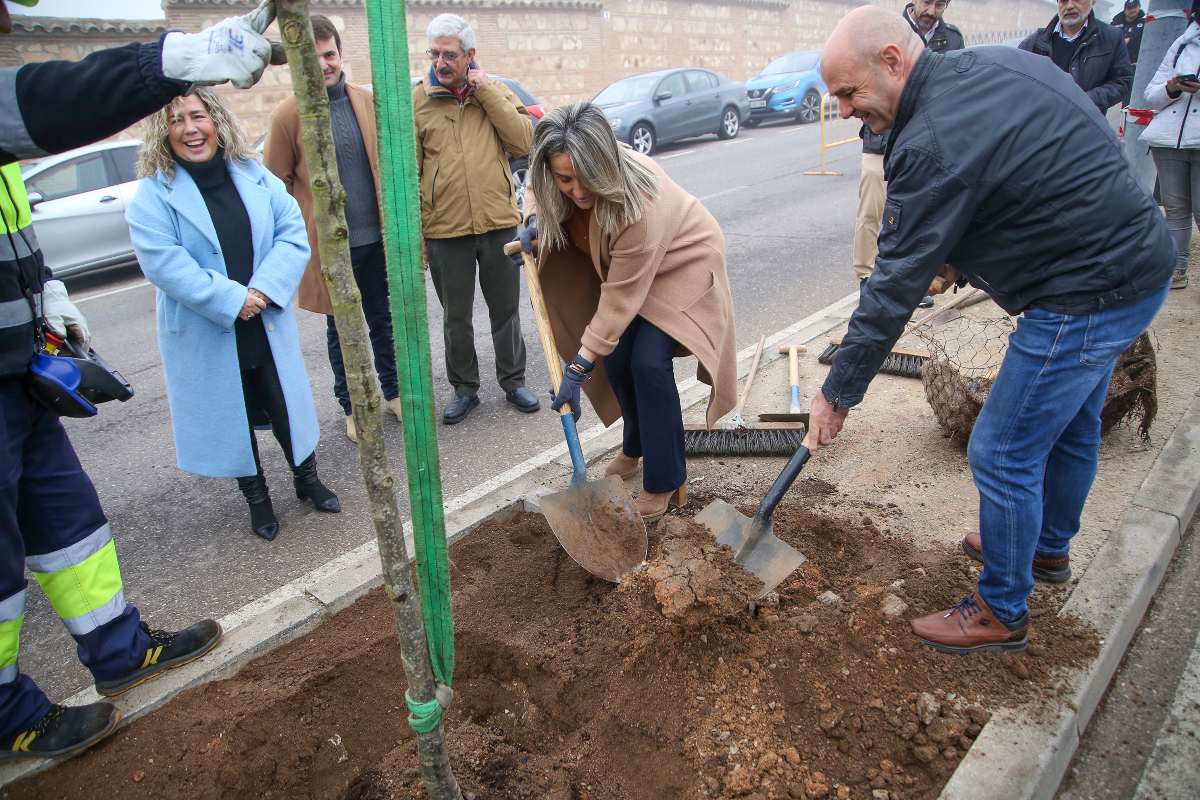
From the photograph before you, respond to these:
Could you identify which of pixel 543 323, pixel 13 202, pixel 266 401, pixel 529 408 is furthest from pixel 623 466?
pixel 13 202

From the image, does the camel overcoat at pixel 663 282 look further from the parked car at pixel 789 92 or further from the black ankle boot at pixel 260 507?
the parked car at pixel 789 92

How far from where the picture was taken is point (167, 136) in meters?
3.14

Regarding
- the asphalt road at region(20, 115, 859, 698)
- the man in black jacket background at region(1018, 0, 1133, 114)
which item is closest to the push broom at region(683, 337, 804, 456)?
the asphalt road at region(20, 115, 859, 698)

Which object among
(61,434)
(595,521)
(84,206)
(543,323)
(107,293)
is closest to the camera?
(61,434)

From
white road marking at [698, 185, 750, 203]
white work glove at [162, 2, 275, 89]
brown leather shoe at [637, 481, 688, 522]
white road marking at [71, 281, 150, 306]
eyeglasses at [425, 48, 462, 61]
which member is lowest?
white road marking at [71, 281, 150, 306]

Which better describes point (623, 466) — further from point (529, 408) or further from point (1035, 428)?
point (1035, 428)

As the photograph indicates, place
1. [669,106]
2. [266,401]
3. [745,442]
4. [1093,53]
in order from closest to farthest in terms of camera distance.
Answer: [266,401], [745,442], [1093,53], [669,106]

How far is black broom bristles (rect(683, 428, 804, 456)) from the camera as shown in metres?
3.96

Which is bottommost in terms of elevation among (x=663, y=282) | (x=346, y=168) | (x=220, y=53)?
(x=663, y=282)

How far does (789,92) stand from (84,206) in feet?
47.6

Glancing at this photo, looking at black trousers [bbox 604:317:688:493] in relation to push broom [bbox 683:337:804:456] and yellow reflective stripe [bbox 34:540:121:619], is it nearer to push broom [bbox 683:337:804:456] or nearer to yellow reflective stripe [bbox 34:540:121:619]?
push broom [bbox 683:337:804:456]

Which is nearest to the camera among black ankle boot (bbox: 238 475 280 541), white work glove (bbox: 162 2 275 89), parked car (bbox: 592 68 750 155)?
white work glove (bbox: 162 2 275 89)

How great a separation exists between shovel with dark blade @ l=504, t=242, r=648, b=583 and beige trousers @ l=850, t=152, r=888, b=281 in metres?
2.82

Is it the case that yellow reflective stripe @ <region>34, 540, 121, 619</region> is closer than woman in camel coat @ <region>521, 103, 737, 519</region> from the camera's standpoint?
Yes
